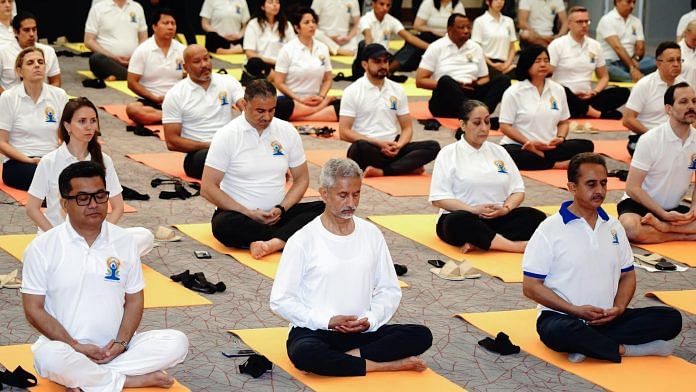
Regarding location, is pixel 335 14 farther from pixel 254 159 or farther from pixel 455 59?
pixel 254 159

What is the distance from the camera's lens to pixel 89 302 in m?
4.69

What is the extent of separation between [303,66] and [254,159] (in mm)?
3826

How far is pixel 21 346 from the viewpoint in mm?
5188

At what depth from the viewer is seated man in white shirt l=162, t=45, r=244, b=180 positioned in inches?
334

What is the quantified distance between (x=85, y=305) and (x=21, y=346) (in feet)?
2.15

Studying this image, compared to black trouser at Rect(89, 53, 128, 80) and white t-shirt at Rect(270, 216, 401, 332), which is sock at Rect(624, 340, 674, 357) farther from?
black trouser at Rect(89, 53, 128, 80)

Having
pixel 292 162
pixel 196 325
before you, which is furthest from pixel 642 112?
pixel 196 325

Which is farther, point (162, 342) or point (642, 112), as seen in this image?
point (642, 112)

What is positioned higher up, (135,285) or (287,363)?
(135,285)

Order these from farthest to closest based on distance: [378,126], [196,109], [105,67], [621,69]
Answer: [621,69] → [105,67] → [378,126] → [196,109]

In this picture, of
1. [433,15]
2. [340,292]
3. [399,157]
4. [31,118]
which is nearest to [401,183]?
[399,157]

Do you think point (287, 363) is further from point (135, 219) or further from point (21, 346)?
point (135, 219)

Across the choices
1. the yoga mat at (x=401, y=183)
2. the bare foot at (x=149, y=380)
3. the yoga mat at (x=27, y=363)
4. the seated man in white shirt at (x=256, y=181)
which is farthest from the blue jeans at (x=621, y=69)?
the bare foot at (x=149, y=380)

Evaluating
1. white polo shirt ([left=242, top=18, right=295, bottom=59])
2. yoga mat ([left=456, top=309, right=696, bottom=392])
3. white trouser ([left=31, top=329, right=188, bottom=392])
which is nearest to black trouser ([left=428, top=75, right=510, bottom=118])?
white polo shirt ([left=242, top=18, right=295, bottom=59])
